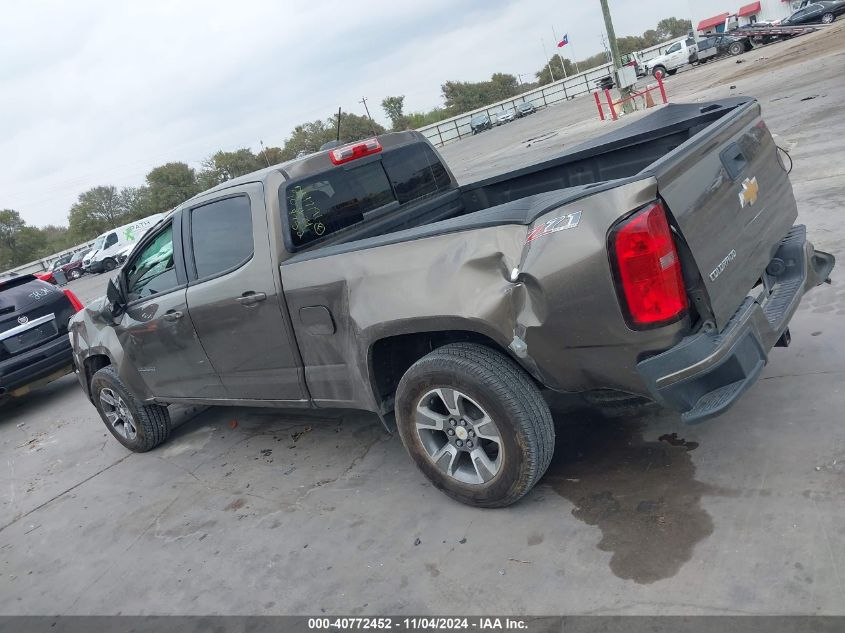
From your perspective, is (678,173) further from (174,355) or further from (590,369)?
(174,355)

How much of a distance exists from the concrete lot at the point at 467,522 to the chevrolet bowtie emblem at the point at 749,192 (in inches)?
43.5

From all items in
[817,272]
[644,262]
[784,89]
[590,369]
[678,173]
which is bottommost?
[784,89]

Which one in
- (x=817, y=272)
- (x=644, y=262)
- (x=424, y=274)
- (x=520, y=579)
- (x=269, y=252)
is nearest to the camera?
(x=644, y=262)

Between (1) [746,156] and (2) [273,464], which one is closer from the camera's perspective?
(1) [746,156]

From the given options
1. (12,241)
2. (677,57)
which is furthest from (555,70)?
(12,241)

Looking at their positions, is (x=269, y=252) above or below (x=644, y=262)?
above

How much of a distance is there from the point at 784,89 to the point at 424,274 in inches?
631

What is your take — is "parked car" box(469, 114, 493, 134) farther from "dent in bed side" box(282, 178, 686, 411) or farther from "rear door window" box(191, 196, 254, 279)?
"dent in bed side" box(282, 178, 686, 411)

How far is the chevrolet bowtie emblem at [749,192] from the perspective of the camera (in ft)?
10.2

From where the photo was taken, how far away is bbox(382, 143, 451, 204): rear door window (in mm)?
4441

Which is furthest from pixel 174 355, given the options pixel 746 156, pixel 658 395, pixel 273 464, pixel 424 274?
pixel 746 156

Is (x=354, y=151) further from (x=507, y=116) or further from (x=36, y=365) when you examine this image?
(x=507, y=116)

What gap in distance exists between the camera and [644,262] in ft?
8.48

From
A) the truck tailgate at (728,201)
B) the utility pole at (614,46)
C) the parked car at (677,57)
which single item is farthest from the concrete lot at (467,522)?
the parked car at (677,57)
